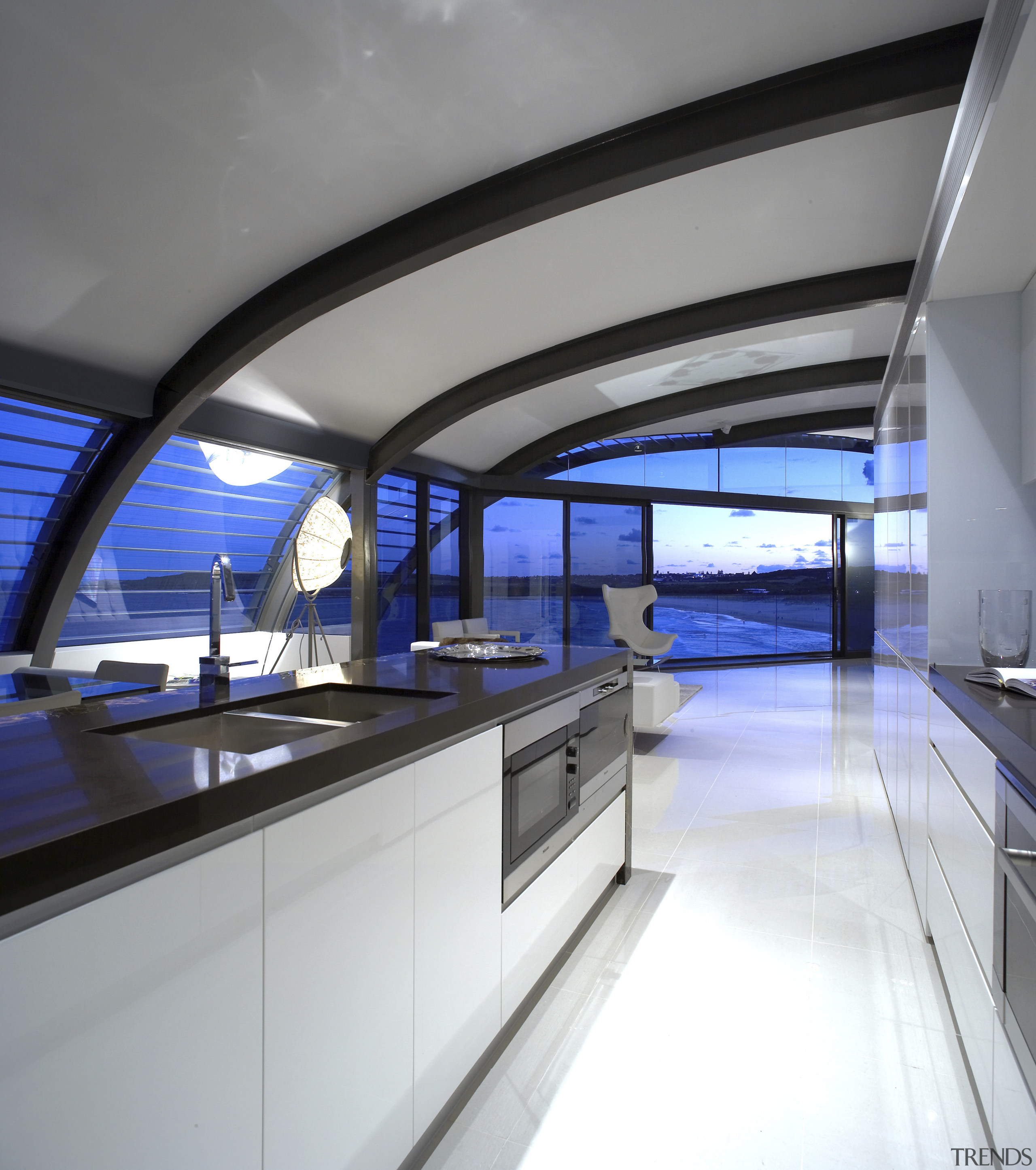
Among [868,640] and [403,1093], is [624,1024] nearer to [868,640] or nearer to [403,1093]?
[403,1093]

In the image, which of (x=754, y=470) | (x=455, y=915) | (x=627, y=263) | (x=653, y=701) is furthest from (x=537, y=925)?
(x=754, y=470)

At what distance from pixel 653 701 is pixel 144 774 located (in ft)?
15.0

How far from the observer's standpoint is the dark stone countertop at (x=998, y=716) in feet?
4.30

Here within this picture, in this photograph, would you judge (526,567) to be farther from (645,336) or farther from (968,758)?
(968,758)

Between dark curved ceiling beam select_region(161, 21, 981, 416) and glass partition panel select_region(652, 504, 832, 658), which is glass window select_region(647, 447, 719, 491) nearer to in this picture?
glass partition panel select_region(652, 504, 832, 658)

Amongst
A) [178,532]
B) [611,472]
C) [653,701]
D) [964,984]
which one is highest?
[611,472]

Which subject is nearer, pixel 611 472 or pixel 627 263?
pixel 627 263

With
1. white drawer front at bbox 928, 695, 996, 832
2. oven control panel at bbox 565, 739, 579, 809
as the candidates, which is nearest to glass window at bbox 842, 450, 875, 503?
white drawer front at bbox 928, 695, 996, 832

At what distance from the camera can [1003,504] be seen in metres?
2.39

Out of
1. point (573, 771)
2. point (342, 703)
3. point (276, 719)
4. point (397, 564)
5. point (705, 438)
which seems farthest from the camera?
point (705, 438)

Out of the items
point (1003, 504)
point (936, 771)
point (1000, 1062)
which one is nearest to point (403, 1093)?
point (1000, 1062)

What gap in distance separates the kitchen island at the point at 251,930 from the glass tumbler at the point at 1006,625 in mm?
1479

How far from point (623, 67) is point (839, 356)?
483cm

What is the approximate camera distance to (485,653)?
260 cm
